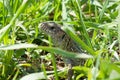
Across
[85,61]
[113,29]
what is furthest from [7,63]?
[113,29]

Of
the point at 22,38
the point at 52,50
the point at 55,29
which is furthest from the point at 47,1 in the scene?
the point at 52,50

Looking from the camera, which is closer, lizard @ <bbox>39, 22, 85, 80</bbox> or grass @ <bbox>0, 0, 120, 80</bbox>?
grass @ <bbox>0, 0, 120, 80</bbox>

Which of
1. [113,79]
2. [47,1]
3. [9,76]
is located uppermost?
[47,1]

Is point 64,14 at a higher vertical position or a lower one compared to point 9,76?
higher

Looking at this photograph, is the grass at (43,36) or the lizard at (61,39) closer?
the grass at (43,36)

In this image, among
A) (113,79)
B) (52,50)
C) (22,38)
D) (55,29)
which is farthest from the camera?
(22,38)

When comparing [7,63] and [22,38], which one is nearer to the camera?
[7,63]

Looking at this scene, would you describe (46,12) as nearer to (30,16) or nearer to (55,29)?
(30,16)

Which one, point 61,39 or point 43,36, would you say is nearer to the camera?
point 61,39

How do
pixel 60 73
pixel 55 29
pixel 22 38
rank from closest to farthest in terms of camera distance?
pixel 60 73 < pixel 55 29 < pixel 22 38
